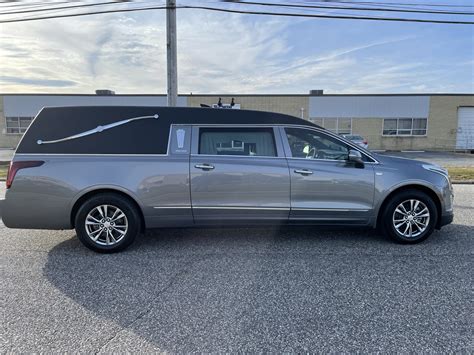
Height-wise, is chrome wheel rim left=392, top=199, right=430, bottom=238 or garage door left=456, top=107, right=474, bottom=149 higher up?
garage door left=456, top=107, right=474, bottom=149

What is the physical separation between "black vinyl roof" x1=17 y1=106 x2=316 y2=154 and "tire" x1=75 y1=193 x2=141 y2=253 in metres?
0.66

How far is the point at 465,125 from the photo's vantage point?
29828 mm

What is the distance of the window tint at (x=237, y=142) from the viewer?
489 cm

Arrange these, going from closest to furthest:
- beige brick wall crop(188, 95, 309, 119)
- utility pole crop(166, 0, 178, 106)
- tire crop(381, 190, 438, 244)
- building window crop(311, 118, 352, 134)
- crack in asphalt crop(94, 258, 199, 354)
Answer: crack in asphalt crop(94, 258, 199, 354), tire crop(381, 190, 438, 244), utility pole crop(166, 0, 178, 106), beige brick wall crop(188, 95, 309, 119), building window crop(311, 118, 352, 134)

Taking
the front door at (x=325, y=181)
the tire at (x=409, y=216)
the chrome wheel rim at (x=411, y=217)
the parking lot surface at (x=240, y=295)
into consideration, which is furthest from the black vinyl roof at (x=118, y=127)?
the chrome wheel rim at (x=411, y=217)

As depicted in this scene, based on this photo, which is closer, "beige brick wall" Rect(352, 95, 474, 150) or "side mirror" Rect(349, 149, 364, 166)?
"side mirror" Rect(349, 149, 364, 166)

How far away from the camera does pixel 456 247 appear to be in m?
4.93

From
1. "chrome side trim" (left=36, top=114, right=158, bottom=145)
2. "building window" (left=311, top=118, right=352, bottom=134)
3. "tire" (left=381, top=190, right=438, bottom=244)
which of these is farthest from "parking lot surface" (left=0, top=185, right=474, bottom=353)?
"building window" (left=311, top=118, right=352, bottom=134)

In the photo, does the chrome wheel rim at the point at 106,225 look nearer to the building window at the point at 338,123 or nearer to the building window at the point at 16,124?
the building window at the point at 338,123

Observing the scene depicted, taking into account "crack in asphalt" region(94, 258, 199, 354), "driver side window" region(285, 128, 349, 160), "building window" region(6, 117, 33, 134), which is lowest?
"crack in asphalt" region(94, 258, 199, 354)

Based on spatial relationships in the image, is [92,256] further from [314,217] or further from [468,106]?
[468,106]

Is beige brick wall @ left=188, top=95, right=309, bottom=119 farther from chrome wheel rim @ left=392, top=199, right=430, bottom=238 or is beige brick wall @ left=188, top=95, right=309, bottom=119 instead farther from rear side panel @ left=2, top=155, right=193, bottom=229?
rear side panel @ left=2, top=155, right=193, bottom=229

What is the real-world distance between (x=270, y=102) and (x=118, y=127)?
84.8 feet

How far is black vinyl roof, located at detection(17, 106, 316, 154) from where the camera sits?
15.4 ft
